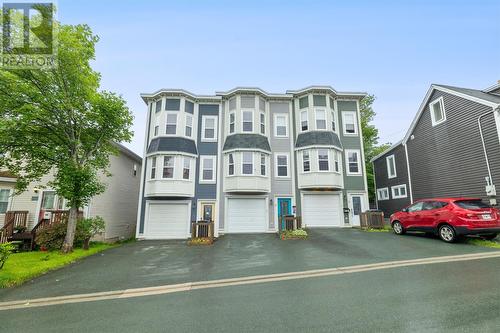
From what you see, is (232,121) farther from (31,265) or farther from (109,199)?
(31,265)

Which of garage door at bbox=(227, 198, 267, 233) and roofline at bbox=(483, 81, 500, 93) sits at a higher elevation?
roofline at bbox=(483, 81, 500, 93)

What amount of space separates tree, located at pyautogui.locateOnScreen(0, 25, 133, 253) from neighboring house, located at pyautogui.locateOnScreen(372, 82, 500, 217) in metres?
19.1

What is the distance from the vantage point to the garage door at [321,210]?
51.3 ft

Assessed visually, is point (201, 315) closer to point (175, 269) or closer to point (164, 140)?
point (175, 269)

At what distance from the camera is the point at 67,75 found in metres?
9.73

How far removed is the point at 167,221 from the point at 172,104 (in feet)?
28.8

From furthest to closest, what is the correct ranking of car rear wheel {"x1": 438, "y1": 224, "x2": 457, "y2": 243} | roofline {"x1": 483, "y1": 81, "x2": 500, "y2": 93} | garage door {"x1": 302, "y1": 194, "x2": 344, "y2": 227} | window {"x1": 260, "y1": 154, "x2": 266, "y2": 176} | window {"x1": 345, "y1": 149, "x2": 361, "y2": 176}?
window {"x1": 345, "y1": 149, "x2": 361, "y2": 176} → window {"x1": 260, "y1": 154, "x2": 266, "y2": 176} → garage door {"x1": 302, "y1": 194, "x2": 344, "y2": 227} → roofline {"x1": 483, "y1": 81, "x2": 500, "y2": 93} → car rear wheel {"x1": 438, "y1": 224, "x2": 457, "y2": 243}

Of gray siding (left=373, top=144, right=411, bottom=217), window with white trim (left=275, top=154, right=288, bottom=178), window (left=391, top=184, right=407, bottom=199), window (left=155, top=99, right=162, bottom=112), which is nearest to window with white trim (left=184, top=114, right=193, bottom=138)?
window (left=155, top=99, right=162, bottom=112)

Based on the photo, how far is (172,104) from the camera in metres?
16.3

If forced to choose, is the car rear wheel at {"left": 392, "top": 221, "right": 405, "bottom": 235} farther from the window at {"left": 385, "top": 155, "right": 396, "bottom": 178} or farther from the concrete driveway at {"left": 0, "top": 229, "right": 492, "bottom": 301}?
the window at {"left": 385, "top": 155, "right": 396, "bottom": 178}

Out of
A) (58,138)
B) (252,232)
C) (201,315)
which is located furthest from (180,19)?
(201,315)

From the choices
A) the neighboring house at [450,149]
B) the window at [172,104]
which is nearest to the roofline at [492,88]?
the neighboring house at [450,149]

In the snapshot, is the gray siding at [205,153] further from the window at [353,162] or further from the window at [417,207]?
the window at [417,207]

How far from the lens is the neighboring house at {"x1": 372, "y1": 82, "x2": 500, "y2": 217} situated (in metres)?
11.1
